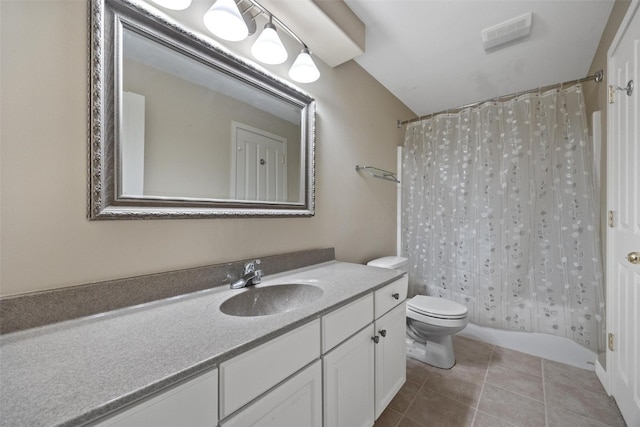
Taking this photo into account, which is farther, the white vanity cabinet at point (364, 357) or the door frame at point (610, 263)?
the door frame at point (610, 263)

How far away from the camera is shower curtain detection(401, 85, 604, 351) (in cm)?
174

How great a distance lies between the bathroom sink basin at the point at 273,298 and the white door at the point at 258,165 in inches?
18.3

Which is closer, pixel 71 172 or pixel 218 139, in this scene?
pixel 71 172

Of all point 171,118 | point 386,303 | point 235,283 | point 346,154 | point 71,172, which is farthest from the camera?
point 346,154

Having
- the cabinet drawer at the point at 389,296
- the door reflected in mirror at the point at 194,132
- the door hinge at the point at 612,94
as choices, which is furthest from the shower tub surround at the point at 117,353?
the door hinge at the point at 612,94

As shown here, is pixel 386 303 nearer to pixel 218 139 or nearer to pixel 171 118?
pixel 218 139

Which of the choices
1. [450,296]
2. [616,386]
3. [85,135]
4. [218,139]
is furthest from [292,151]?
[616,386]

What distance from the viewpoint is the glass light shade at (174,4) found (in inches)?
36.6

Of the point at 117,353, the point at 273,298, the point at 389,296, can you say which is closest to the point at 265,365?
the point at 117,353

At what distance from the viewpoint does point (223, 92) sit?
1172 millimetres

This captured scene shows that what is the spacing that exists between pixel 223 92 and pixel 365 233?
145 cm

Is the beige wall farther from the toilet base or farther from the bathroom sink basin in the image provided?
the toilet base

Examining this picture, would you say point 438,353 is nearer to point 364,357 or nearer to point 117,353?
point 364,357

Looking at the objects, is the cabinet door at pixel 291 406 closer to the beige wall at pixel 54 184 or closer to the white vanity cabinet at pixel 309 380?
the white vanity cabinet at pixel 309 380
